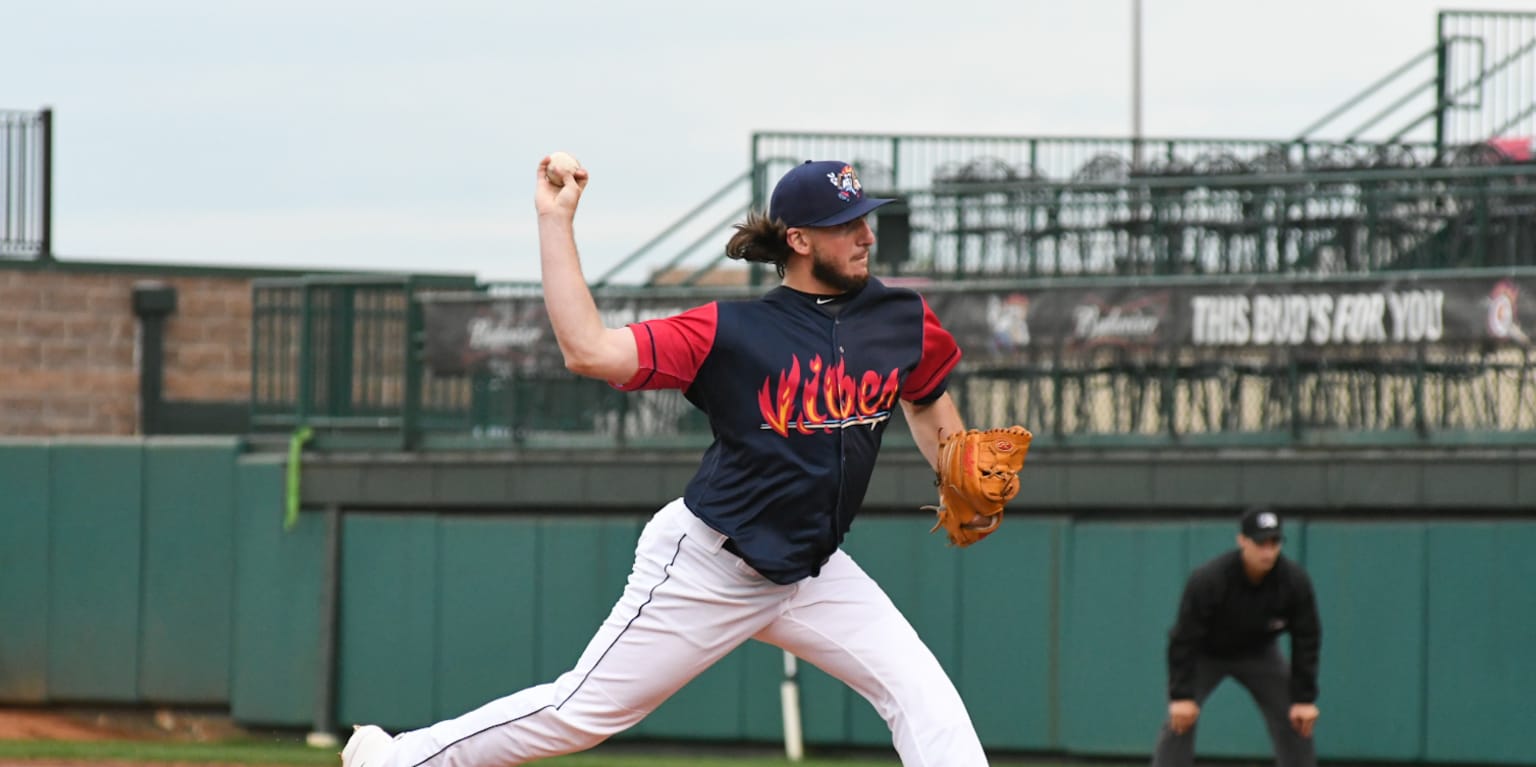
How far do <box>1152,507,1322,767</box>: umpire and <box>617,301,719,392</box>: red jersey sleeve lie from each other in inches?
170

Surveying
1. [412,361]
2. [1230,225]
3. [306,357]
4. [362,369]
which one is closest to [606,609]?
[412,361]

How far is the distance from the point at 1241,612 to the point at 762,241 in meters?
4.46

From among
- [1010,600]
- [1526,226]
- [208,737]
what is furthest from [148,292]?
[1526,226]

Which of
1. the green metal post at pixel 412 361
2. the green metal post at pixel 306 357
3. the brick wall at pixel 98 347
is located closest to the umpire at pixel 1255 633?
the green metal post at pixel 412 361

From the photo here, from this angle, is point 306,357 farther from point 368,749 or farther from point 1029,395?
point 368,749

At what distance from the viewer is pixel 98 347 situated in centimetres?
1855

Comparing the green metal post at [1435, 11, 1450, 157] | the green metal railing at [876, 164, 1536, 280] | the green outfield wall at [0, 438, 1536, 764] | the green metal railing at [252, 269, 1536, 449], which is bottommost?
the green outfield wall at [0, 438, 1536, 764]

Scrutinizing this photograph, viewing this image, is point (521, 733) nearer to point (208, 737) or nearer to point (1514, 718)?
point (1514, 718)

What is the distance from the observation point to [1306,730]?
887 centimetres

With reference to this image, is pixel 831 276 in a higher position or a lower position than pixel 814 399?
higher

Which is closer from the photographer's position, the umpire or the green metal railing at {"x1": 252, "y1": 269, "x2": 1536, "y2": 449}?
the umpire

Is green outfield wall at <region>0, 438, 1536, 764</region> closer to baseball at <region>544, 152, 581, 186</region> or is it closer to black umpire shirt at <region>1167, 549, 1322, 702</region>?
black umpire shirt at <region>1167, 549, 1322, 702</region>

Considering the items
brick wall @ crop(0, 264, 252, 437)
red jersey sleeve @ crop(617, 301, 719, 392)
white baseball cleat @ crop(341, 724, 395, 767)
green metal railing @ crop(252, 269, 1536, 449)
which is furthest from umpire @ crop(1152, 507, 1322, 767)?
brick wall @ crop(0, 264, 252, 437)

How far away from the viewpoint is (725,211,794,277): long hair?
5.21m
